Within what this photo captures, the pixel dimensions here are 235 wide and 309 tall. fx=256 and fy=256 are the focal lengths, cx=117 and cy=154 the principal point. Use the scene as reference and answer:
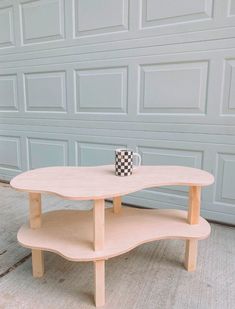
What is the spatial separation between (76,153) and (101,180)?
1291mm

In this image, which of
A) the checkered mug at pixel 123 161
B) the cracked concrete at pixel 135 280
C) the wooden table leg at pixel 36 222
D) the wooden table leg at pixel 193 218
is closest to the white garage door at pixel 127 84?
the cracked concrete at pixel 135 280

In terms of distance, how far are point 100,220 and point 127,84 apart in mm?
1350

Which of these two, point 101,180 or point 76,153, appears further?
point 76,153

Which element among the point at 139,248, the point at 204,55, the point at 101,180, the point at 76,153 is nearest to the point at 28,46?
the point at 76,153

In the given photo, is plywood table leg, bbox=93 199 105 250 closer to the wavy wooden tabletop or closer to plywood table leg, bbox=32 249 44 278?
the wavy wooden tabletop

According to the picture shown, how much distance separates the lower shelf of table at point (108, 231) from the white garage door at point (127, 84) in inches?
27.6

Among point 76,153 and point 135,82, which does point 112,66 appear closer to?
point 135,82

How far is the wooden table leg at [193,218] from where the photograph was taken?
1.32 metres

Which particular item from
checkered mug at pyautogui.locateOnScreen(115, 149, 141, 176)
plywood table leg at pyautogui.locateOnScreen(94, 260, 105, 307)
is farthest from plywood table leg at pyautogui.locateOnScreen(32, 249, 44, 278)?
checkered mug at pyautogui.locateOnScreen(115, 149, 141, 176)

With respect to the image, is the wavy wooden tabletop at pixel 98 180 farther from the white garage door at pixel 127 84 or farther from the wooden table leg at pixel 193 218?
the white garage door at pixel 127 84

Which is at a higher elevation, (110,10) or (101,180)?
(110,10)

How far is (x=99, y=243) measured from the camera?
1105 mm

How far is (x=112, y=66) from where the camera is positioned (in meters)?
2.15

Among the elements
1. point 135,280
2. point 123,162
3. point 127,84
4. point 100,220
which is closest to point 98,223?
point 100,220
